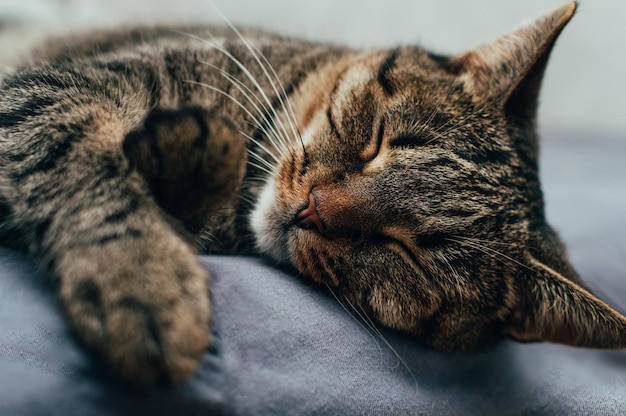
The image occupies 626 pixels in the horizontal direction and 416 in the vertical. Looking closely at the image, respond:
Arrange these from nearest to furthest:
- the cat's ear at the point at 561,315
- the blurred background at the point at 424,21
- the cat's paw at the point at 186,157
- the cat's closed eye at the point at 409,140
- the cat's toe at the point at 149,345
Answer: the cat's toe at the point at 149,345, the cat's paw at the point at 186,157, the cat's ear at the point at 561,315, the cat's closed eye at the point at 409,140, the blurred background at the point at 424,21

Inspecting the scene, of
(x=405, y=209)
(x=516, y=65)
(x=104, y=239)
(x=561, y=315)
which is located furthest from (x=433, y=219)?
(x=104, y=239)

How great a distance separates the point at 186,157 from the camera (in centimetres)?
67

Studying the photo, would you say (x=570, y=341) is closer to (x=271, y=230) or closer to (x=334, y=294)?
(x=334, y=294)

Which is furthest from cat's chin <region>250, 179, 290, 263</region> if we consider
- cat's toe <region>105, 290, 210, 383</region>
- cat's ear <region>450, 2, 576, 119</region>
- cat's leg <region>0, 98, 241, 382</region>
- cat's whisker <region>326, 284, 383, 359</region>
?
cat's ear <region>450, 2, 576, 119</region>

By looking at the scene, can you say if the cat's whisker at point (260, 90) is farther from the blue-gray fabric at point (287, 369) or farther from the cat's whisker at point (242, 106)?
the blue-gray fabric at point (287, 369)

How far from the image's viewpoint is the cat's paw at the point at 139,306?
0.52 meters

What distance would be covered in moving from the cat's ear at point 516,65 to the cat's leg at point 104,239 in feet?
2.16

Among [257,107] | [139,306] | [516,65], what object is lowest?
[139,306]

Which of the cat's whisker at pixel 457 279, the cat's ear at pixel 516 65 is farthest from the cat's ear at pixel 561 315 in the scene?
the cat's ear at pixel 516 65

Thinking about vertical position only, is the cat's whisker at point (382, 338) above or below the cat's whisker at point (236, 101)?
below

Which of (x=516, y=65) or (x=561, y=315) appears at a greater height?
(x=516, y=65)

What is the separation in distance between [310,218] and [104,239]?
36cm

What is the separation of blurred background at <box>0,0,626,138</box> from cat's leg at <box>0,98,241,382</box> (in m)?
1.25

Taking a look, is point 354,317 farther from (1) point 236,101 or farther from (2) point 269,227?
(1) point 236,101
